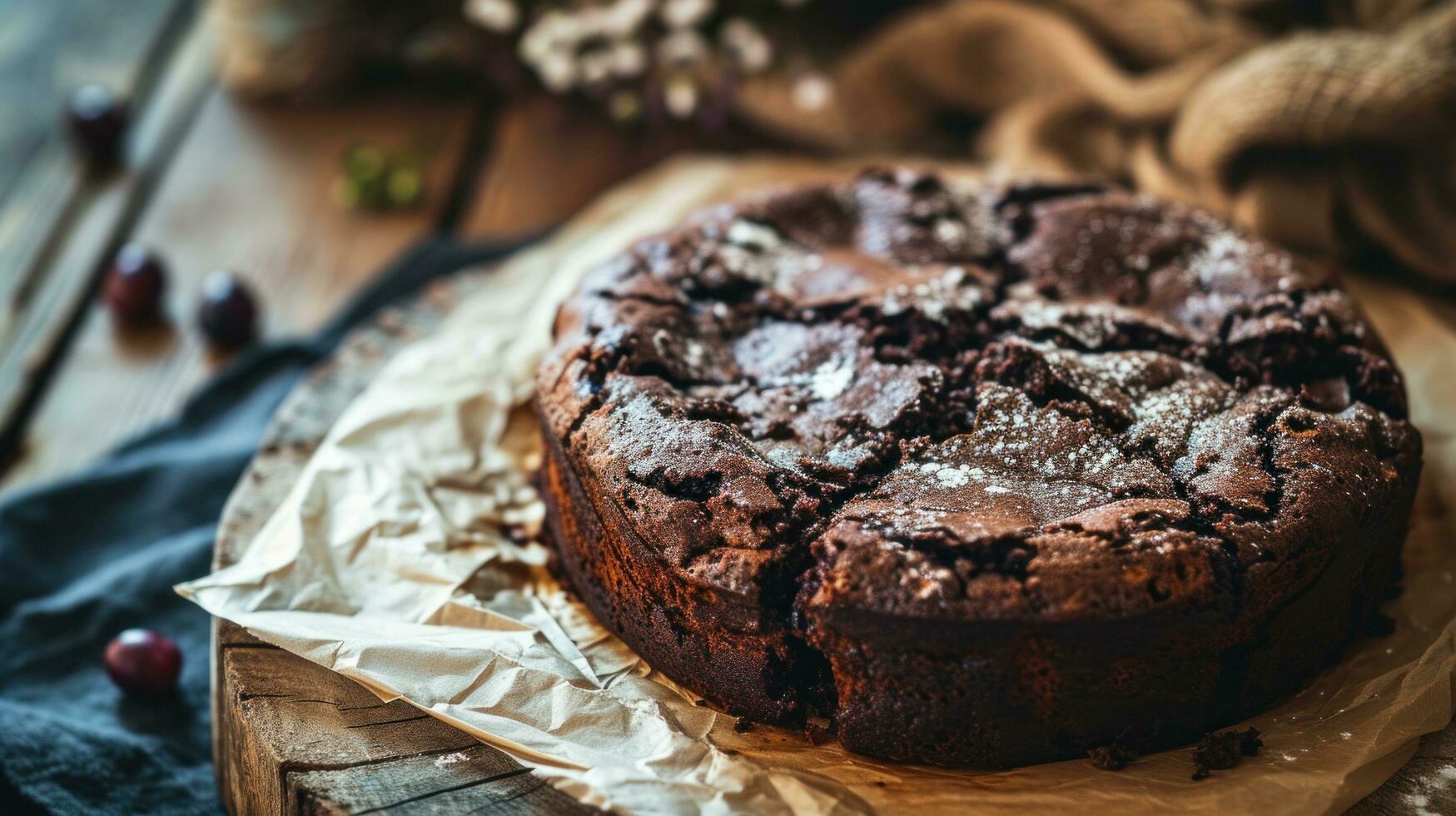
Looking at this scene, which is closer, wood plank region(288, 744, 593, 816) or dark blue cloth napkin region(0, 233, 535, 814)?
wood plank region(288, 744, 593, 816)

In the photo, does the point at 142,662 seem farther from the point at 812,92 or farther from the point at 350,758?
the point at 812,92

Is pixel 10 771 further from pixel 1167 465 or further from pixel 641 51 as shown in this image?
pixel 641 51

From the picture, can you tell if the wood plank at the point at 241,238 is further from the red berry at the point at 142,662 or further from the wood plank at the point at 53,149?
the red berry at the point at 142,662

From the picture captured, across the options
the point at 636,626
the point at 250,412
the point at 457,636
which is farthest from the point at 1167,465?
the point at 250,412

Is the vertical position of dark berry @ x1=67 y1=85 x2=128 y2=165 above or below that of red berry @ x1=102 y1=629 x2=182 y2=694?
above

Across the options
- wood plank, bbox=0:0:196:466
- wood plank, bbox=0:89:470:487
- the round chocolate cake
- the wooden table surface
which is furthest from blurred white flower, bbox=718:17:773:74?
wood plank, bbox=0:0:196:466

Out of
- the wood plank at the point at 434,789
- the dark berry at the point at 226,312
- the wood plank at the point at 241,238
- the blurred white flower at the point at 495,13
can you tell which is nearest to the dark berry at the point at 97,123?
the wood plank at the point at 241,238

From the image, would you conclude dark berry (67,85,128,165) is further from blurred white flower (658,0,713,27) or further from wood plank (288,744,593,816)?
wood plank (288,744,593,816)
